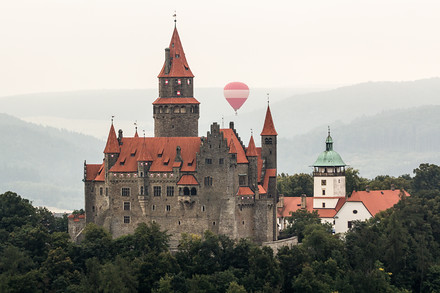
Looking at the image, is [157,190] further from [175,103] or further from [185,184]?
[175,103]

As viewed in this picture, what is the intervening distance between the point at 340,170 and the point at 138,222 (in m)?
34.4

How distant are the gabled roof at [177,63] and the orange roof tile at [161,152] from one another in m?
7.88

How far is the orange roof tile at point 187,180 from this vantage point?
12156 cm

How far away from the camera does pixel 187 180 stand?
121812mm

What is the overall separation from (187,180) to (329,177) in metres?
30.8

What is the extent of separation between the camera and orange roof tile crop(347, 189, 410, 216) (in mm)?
144750

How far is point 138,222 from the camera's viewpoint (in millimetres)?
123250

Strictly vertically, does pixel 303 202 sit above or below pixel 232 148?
below

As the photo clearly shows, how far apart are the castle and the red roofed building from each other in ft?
60.4

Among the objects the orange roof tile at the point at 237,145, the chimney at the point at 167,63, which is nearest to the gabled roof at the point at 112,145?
the chimney at the point at 167,63

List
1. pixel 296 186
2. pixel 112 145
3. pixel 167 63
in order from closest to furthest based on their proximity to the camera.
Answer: pixel 112 145 → pixel 167 63 → pixel 296 186

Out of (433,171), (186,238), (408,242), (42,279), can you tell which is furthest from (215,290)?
(433,171)

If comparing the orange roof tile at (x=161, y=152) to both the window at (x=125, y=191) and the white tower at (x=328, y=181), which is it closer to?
the window at (x=125, y=191)

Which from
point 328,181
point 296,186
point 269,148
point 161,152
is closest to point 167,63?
point 161,152
